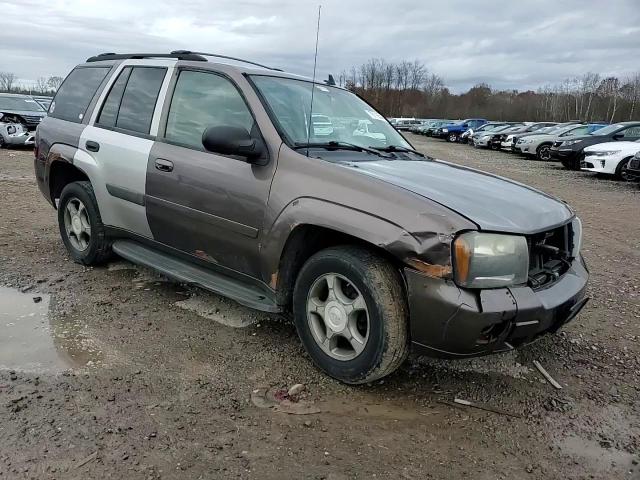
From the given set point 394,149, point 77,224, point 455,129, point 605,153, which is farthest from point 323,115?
point 455,129

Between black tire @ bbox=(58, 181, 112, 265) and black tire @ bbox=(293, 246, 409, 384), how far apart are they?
2.38 m

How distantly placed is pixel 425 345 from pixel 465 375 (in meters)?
0.73

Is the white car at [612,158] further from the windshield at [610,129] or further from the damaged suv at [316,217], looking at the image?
the damaged suv at [316,217]

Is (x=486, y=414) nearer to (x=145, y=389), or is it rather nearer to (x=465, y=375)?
(x=465, y=375)

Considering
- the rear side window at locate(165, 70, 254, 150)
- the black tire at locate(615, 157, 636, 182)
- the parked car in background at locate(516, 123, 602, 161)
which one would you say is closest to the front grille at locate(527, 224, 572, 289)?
the rear side window at locate(165, 70, 254, 150)

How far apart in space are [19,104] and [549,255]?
57.4 ft

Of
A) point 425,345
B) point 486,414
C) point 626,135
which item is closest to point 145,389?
point 425,345

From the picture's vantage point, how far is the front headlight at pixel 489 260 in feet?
8.64

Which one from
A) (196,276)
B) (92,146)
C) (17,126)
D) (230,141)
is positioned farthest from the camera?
(17,126)

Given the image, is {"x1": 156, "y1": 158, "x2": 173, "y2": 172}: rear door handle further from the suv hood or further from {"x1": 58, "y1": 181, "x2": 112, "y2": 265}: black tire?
the suv hood

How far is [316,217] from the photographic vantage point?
3.01 m

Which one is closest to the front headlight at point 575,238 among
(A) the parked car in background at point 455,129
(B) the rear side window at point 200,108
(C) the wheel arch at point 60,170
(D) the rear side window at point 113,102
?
(B) the rear side window at point 200,108

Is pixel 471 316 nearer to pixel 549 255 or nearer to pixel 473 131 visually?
pixel 549 255

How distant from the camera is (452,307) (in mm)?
2605
